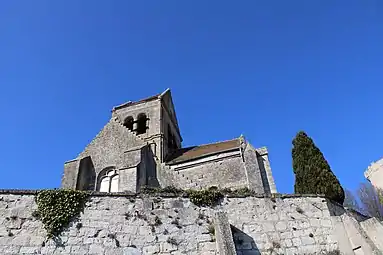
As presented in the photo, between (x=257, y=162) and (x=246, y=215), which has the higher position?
(x=257, y=162)

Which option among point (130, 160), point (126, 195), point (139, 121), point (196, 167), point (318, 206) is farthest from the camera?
point (139, 121)

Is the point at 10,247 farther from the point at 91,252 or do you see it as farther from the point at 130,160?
the point at 130,160

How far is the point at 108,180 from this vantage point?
832 inches

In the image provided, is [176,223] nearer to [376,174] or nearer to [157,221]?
[157,221]

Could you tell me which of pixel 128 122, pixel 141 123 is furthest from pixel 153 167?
pixel 128 122

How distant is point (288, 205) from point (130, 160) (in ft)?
40.5

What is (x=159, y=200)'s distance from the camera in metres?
9.29

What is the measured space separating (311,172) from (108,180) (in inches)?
564

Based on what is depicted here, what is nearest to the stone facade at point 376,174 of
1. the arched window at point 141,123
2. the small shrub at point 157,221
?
the arched window at point 141,123

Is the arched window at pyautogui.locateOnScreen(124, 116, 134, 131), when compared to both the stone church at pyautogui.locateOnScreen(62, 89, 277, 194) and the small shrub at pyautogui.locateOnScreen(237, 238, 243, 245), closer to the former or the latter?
the stone church at pyautogui.locateOnScreen(62, 89, 277, 194)

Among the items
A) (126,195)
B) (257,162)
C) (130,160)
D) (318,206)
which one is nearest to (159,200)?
(126,195)

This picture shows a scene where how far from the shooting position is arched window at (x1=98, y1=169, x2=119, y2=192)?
68.3 feet

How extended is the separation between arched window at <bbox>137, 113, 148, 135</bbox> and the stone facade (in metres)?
26.6

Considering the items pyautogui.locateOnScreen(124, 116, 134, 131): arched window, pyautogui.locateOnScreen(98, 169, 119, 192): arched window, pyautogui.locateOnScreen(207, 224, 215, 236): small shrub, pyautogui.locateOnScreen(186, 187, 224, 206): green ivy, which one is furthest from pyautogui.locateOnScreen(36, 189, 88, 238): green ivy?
pyautogui.locateOnScreen(124, 116, 134, 131): arched window
